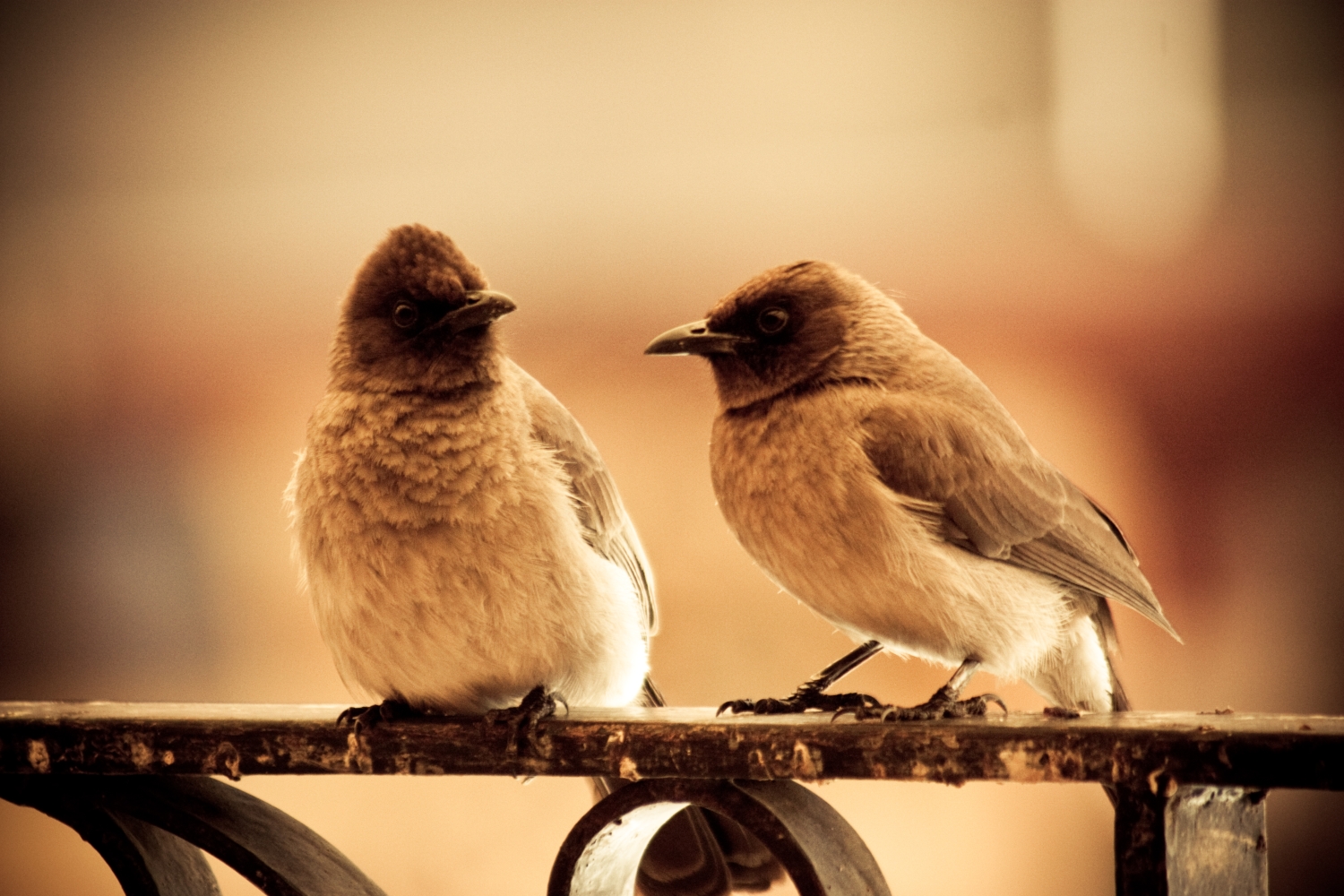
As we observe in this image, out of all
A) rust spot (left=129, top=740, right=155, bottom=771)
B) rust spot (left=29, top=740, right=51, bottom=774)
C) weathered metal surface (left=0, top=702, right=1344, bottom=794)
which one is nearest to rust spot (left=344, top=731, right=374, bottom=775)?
weathered metal surface (left=0, top=702, right=1344, bottom=794)

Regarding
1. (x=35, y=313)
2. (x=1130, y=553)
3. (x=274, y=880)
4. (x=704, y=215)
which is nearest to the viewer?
(x=274, y=880)

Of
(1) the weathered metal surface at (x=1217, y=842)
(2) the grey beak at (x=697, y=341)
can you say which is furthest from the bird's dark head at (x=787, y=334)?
(1) the weathered metal surface at (x=1217, y=842)

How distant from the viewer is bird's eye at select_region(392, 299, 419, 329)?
246cm

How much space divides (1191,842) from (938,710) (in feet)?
2.00

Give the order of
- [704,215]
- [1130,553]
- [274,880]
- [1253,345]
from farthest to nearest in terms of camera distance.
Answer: [704,215] → [1253,345] → [1130,553] → [274,880]

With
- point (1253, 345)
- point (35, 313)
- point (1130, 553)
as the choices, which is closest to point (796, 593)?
point (1130, 553)

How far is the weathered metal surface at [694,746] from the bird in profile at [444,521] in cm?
31

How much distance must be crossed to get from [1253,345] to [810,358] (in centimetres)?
235

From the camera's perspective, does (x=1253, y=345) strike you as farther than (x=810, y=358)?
Yes

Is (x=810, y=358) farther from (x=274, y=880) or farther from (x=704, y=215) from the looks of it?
(x=704, y=215)

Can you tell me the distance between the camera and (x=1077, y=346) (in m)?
4.29

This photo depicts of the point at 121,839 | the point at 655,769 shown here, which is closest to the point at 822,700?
the point at 655,769

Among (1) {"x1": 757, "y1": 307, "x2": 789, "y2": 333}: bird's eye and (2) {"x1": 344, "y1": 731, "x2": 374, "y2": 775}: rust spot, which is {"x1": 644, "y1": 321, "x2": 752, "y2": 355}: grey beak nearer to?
(1) {"x1": 757, "y1": 307, "x2": 789, "y2": 333}: bird's eye

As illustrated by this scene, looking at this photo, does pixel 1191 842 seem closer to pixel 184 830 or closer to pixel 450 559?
pixel 184 830
